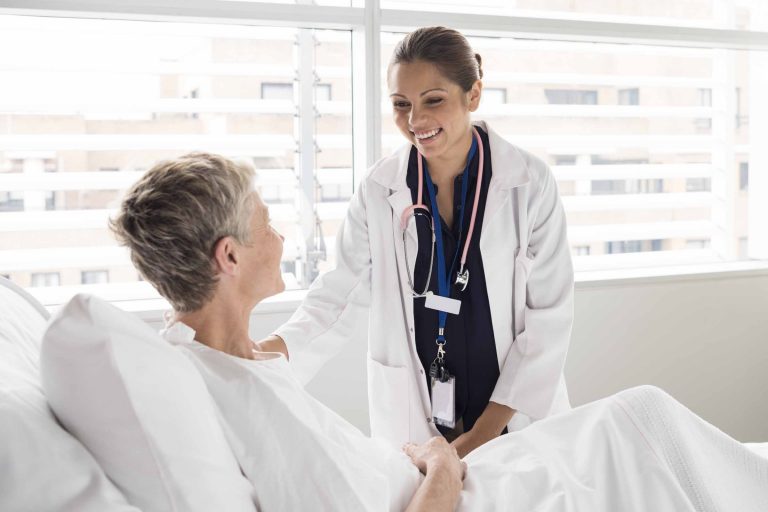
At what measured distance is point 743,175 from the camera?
3.71m

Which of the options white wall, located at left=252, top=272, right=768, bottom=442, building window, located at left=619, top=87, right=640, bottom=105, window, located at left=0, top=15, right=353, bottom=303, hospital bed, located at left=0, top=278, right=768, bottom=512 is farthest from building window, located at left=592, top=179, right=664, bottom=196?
hospital bed, located at left=0, top=278, right=768, bottom=512

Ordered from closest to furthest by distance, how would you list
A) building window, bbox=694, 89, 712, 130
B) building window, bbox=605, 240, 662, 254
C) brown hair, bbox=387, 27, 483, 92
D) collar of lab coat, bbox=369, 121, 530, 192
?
brown hair, bbox=387, 27, 483, 92, collar of lab coat, bbox=369, 121, 530, 192, building window, bbox=605, 240, 662, 254, building window, bbox=694, 89, 712, 130

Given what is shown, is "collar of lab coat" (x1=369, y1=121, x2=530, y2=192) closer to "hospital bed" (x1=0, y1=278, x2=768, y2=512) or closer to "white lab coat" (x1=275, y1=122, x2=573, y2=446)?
"white lab coat" (x1=275, y1=122, x2=573, y2=446)

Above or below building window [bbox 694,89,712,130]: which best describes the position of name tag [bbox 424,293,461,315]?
below

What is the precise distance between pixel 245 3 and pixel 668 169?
2.08 meters

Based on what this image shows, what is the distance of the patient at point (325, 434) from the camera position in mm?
1229

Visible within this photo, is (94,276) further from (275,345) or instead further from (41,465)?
(41,465)

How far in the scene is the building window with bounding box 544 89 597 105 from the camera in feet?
11.3

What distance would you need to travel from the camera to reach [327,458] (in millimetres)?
1235

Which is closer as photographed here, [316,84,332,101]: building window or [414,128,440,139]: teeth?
[414,128,440,139]: teeth

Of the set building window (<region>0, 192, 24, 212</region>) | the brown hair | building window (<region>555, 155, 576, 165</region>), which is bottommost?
building window (<region>0, 192, 24, 212</region>)

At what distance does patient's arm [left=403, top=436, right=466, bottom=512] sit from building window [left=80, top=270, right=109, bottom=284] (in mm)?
1607

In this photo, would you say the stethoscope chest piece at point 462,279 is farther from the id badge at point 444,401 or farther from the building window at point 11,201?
the building window at point 11,201

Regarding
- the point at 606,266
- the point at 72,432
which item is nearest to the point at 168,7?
the point at 72,432
